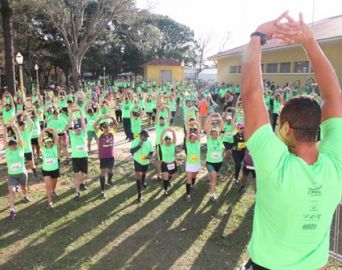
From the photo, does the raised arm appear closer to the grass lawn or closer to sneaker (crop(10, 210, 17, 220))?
the grass lawn

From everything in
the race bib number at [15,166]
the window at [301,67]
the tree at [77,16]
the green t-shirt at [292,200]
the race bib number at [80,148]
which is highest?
the tree at [77,16]

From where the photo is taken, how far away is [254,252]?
6.04 feet

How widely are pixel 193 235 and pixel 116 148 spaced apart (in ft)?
25.4

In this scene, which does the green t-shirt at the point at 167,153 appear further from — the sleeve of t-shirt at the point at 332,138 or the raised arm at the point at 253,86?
the raised arm at the point at 253,86

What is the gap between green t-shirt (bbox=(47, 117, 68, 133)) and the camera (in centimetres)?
1146

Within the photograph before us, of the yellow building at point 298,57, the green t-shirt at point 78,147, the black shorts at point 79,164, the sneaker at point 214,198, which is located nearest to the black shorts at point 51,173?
the black shorts at point 79,164

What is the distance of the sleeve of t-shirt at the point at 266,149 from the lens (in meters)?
1.59

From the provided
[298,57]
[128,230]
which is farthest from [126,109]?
[298,57]

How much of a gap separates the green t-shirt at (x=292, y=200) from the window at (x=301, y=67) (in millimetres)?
21759

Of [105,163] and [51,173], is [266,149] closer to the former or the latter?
[51,173]

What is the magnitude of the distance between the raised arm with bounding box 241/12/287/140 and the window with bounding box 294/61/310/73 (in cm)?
2171

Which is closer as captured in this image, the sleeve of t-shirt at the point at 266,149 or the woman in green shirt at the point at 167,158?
the sleeve of t-shirt at the point at 266,149

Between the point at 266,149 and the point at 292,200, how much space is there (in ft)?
0.82

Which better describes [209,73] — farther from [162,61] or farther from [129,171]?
[129,171]
